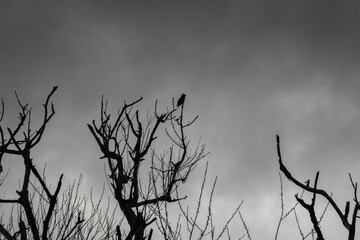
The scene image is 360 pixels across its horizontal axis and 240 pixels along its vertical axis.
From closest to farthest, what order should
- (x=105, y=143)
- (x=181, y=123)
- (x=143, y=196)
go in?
(x=105, y=143) → (x=181, y=123) → (x=143, y=196)

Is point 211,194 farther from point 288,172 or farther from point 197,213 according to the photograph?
point 288,172

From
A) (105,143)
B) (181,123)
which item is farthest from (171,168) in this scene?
(105,143)

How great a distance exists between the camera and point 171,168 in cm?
826

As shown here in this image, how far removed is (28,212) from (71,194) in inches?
332

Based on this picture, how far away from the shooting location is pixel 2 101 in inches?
211

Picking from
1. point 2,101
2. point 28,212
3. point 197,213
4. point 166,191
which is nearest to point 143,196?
point 166,191

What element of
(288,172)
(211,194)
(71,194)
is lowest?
(288,172)

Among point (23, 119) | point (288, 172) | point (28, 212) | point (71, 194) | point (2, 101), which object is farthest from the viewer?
point (71, 194)

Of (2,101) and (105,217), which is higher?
(105,217)

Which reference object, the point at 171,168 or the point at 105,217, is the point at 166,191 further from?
the point at 105,217

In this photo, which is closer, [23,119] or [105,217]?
[23,119]

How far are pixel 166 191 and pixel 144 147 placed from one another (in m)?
1.63

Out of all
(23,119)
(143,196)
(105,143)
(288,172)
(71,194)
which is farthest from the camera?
(71,194)

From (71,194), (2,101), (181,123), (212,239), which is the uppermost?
(71,194)
